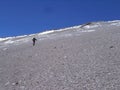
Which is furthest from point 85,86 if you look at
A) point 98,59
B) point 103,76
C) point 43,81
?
point 98,59

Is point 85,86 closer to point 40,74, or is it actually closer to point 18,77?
point 40,74

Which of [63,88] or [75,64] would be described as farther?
[75,64]

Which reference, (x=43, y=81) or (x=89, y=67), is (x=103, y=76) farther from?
(x=43, y=81)

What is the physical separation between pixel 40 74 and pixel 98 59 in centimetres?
488

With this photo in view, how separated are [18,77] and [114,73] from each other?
7.08 m

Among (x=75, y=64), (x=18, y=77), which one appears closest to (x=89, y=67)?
(x=75, y=64)

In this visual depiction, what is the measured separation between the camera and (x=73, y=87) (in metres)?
13.5

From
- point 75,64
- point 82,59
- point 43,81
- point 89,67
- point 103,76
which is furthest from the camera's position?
point 82,59

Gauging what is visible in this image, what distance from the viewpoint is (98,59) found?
1911cm

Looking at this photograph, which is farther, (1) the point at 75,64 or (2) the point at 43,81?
(1) the point at 75,64

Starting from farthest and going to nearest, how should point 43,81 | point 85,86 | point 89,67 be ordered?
point 89,67 → point 43,81 → point 85,86

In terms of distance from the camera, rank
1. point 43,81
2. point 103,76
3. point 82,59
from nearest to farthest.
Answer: point 103,76 → point 43,81 → point 82,59

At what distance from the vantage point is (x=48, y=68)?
1883 centimetres

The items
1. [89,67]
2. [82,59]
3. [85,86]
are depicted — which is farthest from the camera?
[82,59]
